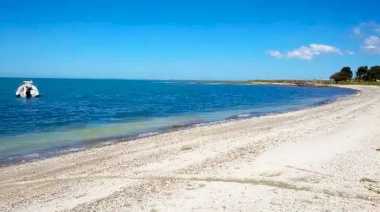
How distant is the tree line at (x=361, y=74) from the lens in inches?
6240

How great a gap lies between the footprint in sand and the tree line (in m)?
164

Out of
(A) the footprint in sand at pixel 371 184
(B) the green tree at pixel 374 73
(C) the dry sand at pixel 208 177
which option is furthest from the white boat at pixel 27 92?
(B) the green tree at pixel 374 73

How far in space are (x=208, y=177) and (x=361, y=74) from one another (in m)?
181

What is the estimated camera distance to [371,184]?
11680 millimetres

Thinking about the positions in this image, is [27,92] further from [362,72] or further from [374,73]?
[362,72]

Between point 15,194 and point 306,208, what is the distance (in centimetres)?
901

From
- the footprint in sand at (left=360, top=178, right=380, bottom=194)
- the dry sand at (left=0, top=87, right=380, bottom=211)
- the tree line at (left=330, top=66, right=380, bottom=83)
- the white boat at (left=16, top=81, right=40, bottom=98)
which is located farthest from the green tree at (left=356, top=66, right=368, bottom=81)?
the footprint in sand at (left=360, top=178, right=380, bottom=194)

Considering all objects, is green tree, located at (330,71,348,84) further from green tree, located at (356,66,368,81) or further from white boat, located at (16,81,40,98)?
white boat, located at (16,81,40,98)

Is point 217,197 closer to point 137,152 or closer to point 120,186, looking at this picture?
point 120,186

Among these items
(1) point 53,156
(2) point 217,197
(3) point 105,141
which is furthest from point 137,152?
(2) point 217,197

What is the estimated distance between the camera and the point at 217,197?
10508 millimetres

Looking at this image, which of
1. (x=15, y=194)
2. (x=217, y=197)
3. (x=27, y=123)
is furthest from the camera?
(x=27, y=123)

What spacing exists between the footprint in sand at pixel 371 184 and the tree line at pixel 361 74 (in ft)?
539

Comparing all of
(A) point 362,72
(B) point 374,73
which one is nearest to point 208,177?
(B) point 374,73
